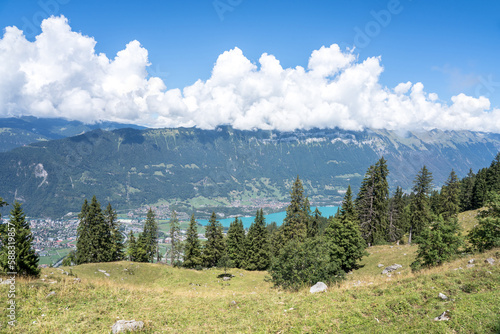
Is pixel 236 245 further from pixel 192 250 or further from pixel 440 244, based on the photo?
A: pixel 440 244

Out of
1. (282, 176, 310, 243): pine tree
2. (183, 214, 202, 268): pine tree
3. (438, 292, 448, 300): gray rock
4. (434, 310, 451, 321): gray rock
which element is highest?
(434, 310, 451, 321): gray rock

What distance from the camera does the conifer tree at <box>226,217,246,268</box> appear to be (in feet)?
180

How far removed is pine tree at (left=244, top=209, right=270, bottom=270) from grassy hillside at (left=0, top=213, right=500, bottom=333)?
38.8 meters

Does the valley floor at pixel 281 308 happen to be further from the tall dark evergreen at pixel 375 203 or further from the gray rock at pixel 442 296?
the tall dark evergreen at pixel 375 203

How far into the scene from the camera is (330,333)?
9.67 m

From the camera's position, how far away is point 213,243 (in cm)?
5900

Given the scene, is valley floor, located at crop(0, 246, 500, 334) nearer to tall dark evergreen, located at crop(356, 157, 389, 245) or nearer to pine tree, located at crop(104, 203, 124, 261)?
tall dark evergreen, located at crop(356, 157, 389, 245)

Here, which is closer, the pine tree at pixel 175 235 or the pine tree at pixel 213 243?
the pine tree at pixel 213 243

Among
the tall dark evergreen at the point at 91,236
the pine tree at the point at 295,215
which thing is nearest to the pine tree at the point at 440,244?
the pine tree at the point at 295,215

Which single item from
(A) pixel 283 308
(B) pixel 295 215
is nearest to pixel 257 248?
(B) pixel 295 215

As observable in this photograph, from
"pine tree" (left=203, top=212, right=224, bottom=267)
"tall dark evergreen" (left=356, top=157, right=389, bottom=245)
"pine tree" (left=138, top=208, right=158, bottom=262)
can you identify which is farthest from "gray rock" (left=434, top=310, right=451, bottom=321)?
"pine tree" (left=138, top=208, right=158, bottom=262)

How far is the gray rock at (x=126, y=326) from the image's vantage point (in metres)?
10.1

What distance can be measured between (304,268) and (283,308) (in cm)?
816

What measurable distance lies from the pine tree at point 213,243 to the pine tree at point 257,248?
Answer: 842 centimetres
